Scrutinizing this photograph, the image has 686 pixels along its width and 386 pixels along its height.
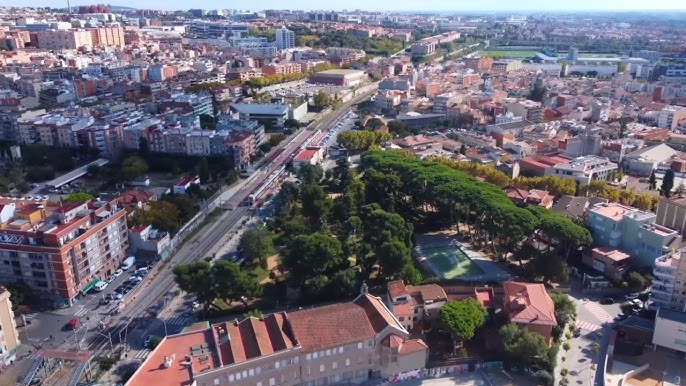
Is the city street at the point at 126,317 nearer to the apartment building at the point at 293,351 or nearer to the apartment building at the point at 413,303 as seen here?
the apartment building at the point at 293,351

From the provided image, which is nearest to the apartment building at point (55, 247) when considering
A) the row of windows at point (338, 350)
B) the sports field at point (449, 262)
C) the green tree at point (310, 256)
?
the green tree at point (310, 256)

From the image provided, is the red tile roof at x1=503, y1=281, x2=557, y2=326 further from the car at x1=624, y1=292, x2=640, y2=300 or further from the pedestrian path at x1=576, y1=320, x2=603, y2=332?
the car at x1=624, y1=292, x2=640, y2=300

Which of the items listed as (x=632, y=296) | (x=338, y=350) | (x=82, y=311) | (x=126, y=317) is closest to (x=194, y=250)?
(x=126, y=317)

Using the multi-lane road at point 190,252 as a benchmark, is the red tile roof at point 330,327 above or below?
above

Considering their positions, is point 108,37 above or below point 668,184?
above

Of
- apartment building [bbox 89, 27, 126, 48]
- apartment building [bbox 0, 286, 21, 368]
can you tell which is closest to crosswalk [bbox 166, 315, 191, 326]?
apartment building [bbox 0, 286, 21, 368]

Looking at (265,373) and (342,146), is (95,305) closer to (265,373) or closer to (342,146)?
(265,373)

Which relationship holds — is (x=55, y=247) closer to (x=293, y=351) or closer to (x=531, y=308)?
(x=293, y=351)

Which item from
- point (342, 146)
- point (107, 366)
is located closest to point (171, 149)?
point (342, 146)
